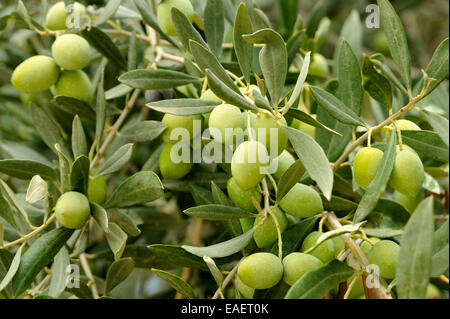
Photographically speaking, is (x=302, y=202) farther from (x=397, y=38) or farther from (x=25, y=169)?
A: (x=25, y=169)

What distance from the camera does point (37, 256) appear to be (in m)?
0.91

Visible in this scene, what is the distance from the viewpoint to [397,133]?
0.85 meters

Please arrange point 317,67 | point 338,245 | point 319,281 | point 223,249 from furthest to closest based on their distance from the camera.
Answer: point 317,67 → point 338,245 → point 223,249 → point 319,281

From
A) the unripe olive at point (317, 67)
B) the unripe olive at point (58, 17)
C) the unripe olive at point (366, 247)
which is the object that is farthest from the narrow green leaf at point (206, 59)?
the unripe olive at point (317, 67)

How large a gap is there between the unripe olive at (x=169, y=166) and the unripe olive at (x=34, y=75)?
0.28m

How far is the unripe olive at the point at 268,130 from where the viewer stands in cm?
79

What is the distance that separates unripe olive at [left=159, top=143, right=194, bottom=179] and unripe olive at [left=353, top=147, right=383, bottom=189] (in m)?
0.35

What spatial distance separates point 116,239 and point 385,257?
0.44 meters

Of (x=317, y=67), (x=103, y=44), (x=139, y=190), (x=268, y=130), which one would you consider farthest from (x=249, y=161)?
(x=317, y=67)

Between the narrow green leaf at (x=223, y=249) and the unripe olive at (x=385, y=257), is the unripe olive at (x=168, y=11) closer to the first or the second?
the narrow green leaf at (x=223, y=249)

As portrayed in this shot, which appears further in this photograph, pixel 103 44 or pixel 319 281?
pixel 103 44
